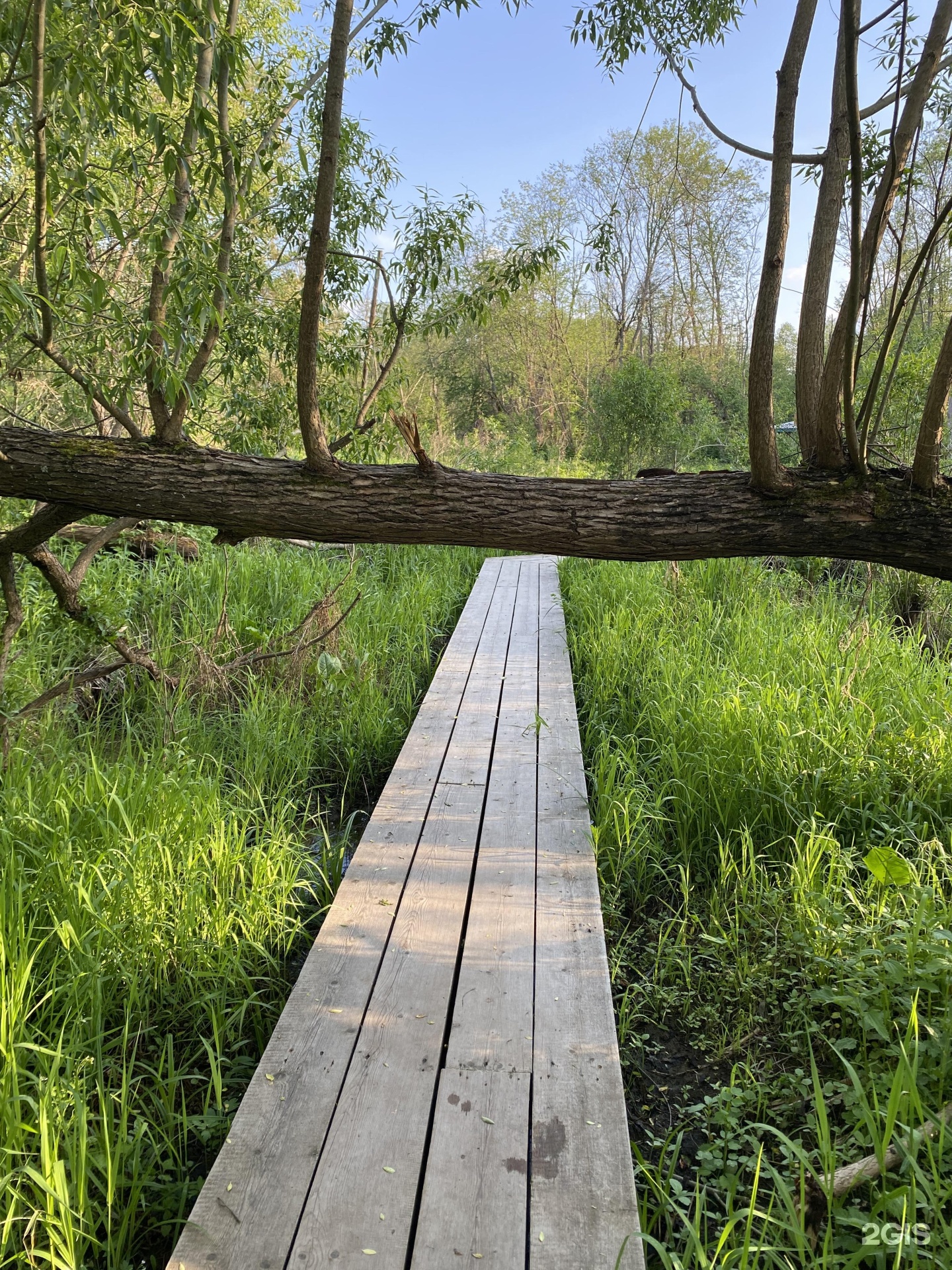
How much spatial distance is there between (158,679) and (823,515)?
3.12m

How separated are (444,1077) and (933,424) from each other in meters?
1.91

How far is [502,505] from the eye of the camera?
2.17 metres

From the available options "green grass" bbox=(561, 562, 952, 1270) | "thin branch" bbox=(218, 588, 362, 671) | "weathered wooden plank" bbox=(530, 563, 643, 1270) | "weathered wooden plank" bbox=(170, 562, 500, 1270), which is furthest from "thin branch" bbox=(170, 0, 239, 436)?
"green grass" bbox=(561, 562, 952, 1270)

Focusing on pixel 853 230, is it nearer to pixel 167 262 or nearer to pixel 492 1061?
pixel 492 1061

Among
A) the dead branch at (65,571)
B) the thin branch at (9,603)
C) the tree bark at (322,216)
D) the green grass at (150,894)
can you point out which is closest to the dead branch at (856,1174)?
the green grass at (150,894)

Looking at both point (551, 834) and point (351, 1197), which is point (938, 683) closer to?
point (551, 834)

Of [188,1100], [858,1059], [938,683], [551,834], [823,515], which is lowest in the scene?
[188,1100]

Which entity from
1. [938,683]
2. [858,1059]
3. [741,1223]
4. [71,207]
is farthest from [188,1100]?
[938,683]

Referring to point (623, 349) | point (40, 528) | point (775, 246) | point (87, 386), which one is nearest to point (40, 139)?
point (87, 386)

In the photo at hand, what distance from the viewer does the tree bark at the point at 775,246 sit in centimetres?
194

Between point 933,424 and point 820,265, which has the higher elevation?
point 820,265

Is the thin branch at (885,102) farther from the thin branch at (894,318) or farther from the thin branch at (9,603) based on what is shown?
the thin branch at (9,603)

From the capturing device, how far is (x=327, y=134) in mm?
1957

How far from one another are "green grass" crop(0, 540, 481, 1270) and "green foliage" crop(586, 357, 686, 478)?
8.59m
